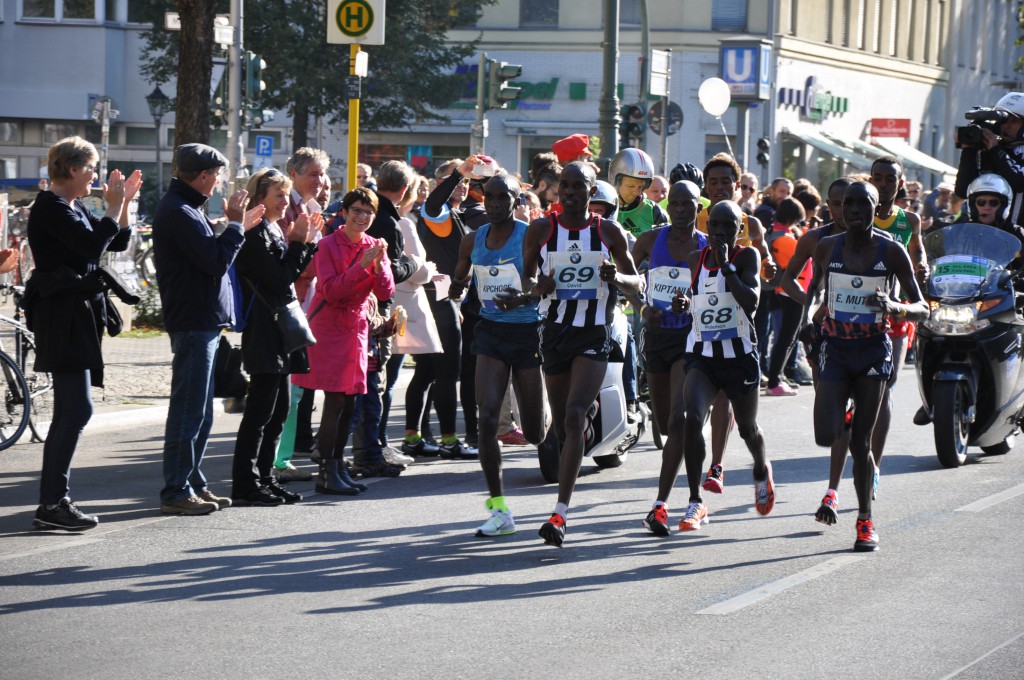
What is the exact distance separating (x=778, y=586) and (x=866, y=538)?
1.04 metres

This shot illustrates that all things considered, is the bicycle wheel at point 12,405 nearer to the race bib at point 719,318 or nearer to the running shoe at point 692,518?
the running shoe at point 692,518

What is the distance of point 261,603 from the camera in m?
6.94

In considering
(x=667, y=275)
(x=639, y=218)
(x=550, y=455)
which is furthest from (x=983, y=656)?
(x=639, y=218)

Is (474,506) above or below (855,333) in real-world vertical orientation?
below

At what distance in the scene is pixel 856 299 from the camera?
8.46m

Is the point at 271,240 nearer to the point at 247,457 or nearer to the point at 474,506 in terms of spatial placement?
the point at 247,457

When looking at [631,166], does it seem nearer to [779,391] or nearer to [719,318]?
[719,318]

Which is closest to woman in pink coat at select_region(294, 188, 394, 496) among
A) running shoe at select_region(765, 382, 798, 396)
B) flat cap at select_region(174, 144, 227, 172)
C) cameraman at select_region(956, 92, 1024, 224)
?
flat cap at select_region(174, 144, 227, 172)

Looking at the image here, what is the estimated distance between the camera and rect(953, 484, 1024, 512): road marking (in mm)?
9547

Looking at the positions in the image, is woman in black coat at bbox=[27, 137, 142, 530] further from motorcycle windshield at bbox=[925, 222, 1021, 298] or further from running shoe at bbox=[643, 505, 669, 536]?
motorcycle windshield at bbox=[925, 222, 1021, 298]

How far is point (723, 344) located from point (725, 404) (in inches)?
30.3

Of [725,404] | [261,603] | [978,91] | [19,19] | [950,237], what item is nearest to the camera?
[261,603]

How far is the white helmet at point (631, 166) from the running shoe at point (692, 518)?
133 inches

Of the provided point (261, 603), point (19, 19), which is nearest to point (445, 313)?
point (261, 603)
